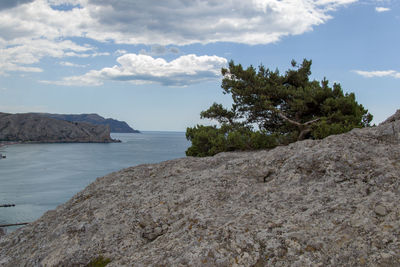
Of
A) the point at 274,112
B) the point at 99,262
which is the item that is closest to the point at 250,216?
the point at 99,262

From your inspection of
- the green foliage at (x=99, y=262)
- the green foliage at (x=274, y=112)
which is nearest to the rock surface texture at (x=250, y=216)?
the green foliage at (x=99, y=262)

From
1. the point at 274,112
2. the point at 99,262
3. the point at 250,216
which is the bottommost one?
the point at 99,262

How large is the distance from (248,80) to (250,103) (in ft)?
6.24

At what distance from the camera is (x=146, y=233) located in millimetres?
5426

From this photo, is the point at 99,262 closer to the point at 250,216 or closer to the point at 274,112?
the point at 250,216

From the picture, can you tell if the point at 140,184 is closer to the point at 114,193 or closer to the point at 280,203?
the point at 114,193

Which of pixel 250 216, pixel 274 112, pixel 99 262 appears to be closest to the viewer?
pixel 250 216

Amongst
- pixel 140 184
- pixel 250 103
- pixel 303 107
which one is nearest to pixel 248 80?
pixel 250 103

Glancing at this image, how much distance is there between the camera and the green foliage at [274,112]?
20.6 metres

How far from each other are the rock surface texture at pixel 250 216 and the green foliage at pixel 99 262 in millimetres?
54

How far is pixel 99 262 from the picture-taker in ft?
16.6

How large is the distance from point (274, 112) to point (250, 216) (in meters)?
21.0

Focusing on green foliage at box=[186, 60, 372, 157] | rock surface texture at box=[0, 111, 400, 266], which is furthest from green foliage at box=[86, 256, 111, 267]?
green foliage at box=[186, 60, 372, 157]

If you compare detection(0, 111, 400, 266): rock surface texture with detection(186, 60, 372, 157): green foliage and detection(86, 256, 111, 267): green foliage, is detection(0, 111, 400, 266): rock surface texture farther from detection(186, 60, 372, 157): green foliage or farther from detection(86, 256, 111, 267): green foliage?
detection(186, 60, 372, 157): green foliage
